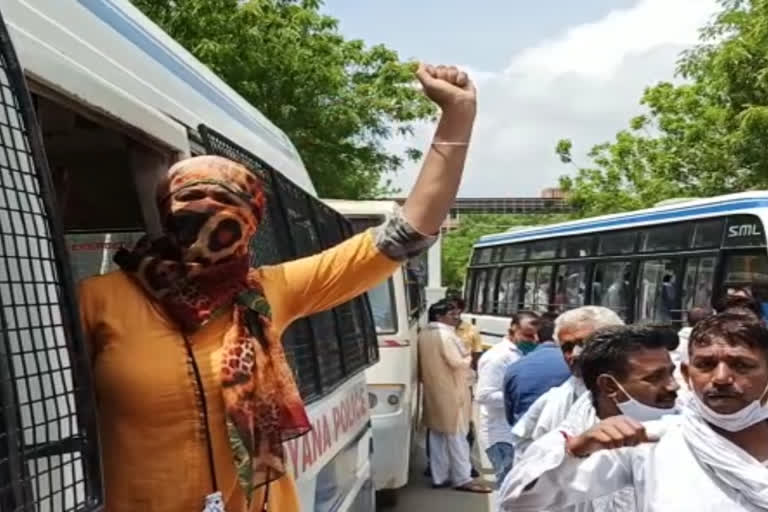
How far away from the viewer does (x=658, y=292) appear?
11945mm

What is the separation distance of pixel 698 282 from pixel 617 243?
92.8 inches

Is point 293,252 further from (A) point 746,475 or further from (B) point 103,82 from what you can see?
(A) point 746,475

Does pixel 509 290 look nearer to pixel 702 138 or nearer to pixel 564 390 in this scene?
pixel 702 138

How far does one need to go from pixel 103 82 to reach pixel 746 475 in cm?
158

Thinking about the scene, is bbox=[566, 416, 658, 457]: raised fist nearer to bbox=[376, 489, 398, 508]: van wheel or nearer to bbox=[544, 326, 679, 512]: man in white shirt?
bbox=[544, 326, 679, 512]: man in white shirt

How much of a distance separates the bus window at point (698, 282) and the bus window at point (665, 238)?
36cm

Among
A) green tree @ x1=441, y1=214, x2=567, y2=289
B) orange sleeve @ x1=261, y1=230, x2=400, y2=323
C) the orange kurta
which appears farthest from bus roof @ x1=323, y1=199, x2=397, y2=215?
green tree @ x1=441, y1=214, x2=567, y2=289

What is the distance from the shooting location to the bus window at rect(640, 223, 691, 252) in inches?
454

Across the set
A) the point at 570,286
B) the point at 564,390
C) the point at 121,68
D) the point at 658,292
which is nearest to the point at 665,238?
the point at 658,292

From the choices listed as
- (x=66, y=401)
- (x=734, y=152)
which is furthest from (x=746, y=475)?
(x=734, y=152)

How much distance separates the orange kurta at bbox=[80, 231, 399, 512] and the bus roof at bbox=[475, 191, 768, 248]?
29.0 ft

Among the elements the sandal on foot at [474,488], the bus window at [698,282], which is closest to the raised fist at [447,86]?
the sandal on foot at [474,488]

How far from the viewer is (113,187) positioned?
3613 millimetres

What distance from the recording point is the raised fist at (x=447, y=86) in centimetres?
235
